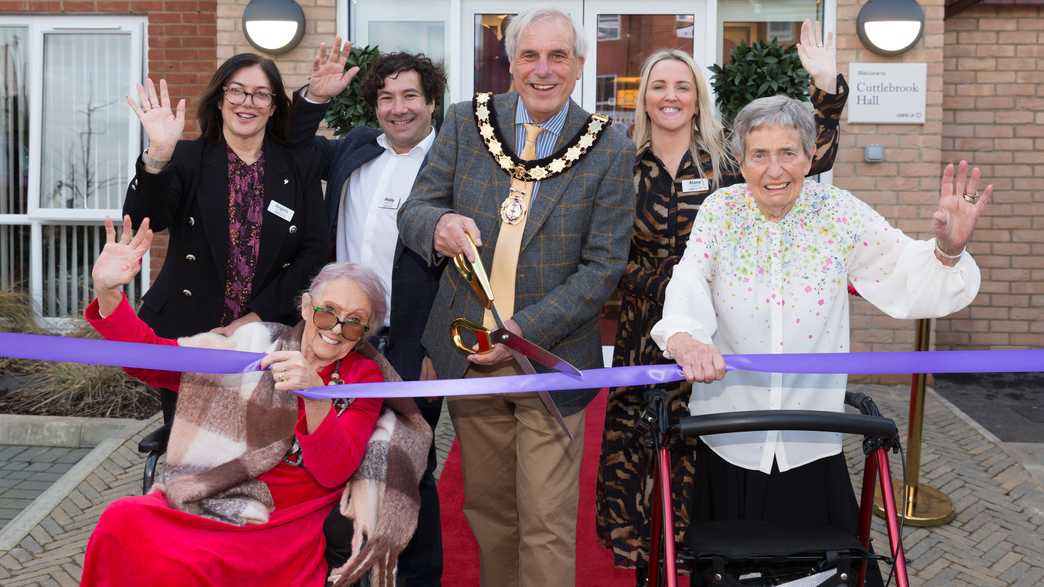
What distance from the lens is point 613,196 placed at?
2934 millimetres

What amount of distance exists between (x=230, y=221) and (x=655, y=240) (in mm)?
1498

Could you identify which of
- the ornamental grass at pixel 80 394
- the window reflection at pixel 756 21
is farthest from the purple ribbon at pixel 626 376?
the window reflection at pixel 756 21

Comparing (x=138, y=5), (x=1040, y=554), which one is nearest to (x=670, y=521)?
(x=1040, y=554)

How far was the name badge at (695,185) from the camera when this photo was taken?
10.8 feet

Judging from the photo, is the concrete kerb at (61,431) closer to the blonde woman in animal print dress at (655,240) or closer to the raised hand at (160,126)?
the raised hand at (160,126)

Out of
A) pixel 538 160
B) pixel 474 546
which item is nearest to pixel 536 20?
pixel 538 160

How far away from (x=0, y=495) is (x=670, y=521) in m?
4.01

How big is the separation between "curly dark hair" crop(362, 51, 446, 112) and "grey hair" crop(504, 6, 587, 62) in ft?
2.46

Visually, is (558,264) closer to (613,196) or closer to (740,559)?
(613,196)

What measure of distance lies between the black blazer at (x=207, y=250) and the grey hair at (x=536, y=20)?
1.05 m

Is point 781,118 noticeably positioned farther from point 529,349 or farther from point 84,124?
point 84,124

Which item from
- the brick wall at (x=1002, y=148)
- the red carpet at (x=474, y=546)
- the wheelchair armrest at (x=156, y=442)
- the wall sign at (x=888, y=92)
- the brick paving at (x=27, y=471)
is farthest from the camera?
the brick wall at (x=1002, y=148)

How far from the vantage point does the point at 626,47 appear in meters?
7.39

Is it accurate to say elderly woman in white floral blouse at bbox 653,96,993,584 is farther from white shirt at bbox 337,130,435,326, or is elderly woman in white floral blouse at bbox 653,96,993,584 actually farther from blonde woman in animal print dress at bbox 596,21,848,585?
white shirt at bbox 337,130,435,326
